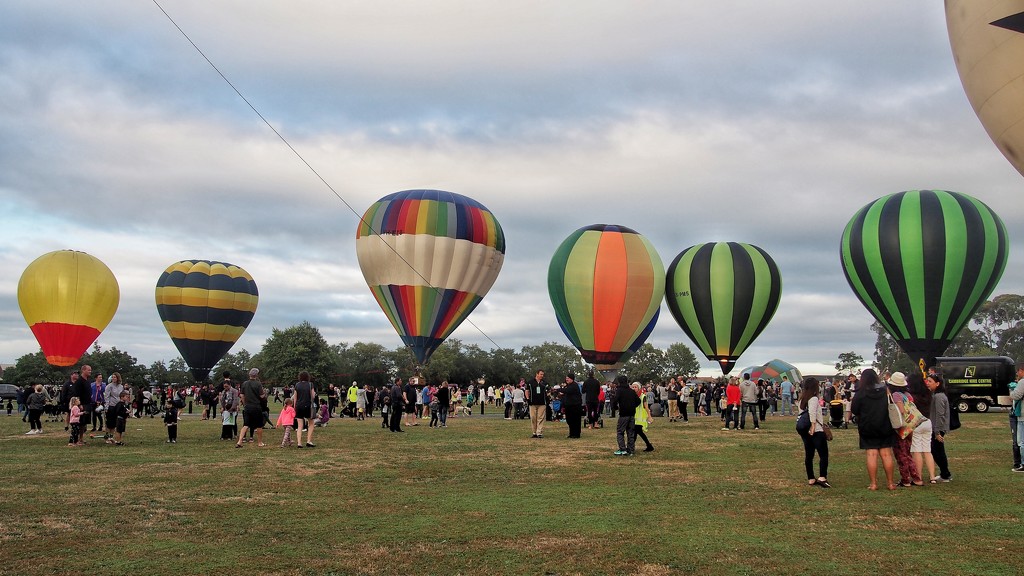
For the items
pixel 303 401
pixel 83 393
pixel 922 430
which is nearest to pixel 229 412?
pixel 83 393

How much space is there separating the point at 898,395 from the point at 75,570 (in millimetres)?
10227

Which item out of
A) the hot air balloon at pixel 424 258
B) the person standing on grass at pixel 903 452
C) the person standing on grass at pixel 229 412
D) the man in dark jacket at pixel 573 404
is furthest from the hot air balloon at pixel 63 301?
the person standing on grass at pixel 903 452

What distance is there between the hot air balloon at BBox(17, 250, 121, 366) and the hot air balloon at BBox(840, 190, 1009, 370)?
1547 inches

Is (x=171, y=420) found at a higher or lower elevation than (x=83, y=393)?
lower

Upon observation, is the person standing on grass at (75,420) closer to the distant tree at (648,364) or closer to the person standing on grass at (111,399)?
the person standing on grass at (111,399)

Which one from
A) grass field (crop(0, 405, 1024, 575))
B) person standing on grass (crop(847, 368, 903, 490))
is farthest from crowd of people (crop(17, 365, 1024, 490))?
grass field (crop(0, 405, 1024, 575))

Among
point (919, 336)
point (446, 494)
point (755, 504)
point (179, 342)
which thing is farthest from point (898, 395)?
point (179, 342)

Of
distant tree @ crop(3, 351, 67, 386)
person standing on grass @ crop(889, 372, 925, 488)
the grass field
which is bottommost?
the grass field

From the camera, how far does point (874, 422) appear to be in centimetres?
1066

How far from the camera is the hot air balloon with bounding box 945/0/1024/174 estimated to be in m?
12.1

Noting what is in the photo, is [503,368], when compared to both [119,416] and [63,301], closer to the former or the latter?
[63,301]

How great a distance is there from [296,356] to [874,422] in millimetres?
84112

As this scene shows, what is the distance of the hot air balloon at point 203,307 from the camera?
49781 mm

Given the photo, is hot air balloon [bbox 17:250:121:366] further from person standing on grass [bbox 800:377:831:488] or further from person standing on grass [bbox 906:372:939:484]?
person standing on grass [bbox 906:372:939:484]
